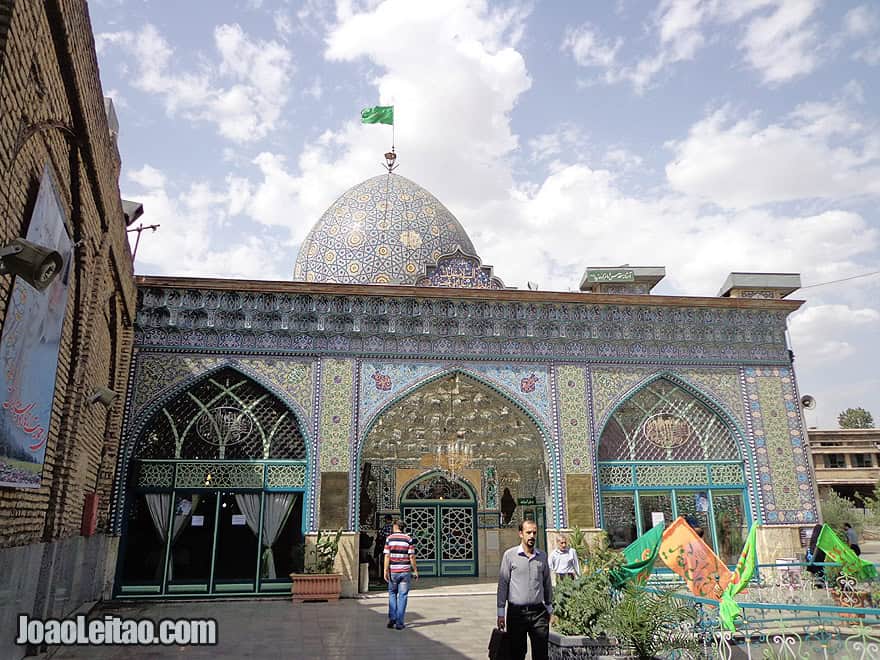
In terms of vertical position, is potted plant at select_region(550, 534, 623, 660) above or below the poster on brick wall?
below

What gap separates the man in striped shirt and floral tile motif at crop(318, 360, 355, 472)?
3354mm

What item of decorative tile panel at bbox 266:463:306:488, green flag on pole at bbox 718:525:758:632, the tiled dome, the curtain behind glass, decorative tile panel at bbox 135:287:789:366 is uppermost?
the tiled dome

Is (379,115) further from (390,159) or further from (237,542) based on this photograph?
(237,542)

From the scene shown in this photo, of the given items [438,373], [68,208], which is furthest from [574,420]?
[68,208]

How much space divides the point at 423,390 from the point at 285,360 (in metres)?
2.48

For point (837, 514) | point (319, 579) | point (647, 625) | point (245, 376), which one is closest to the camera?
point (647, 625)

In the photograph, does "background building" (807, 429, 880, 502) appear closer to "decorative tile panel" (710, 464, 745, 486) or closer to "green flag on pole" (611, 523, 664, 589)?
"decorative tile panel" (710, 464, 745, 486)

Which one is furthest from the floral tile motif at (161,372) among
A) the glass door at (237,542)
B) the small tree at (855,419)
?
the small tree at (855,419)

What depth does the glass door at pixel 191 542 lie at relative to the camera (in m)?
10.7

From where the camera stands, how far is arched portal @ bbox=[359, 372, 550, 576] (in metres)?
13.2

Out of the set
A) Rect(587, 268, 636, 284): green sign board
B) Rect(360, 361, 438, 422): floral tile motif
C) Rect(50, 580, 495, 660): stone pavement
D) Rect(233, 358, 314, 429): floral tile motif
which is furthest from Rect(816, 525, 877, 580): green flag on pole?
Rect(233, 358, 314, 429): floral tile motif

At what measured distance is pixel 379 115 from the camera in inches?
607

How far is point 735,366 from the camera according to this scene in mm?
12625

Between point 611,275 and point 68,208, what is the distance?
10181mm
